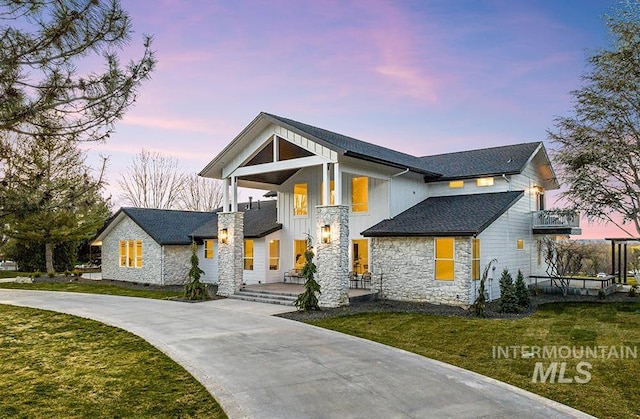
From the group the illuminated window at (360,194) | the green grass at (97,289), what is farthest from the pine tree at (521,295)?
the green grass at (97,289)

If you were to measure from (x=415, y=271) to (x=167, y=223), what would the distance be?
14.6 meters

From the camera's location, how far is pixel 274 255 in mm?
19984

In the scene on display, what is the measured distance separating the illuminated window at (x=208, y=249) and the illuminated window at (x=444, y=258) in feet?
40.8

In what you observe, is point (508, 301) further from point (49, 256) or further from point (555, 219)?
point (49, 256)

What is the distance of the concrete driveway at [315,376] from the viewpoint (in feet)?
17.8

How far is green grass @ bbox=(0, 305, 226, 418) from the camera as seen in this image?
544 cm

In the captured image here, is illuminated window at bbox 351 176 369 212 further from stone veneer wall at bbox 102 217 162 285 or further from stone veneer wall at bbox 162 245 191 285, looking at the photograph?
stone veneer wall at bbox 102 217 162 285

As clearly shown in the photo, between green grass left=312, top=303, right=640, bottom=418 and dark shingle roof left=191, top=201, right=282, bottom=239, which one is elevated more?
dark shingle roof left=191, top=201, right=282, bottom=239

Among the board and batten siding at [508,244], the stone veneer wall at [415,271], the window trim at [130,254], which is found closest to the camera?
the stone veneer wall at [415,271]

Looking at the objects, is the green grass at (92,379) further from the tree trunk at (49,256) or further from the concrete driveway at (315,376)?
the tree trunk at (49,256)

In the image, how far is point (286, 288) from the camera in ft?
56.0

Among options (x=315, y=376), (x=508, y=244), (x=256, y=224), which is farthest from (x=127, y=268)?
(x=315, y=376)

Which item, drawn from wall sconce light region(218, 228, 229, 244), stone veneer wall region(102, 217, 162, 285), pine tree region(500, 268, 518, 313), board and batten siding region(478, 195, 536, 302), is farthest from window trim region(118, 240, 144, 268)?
pine tree region(500, 268, 518, 313)

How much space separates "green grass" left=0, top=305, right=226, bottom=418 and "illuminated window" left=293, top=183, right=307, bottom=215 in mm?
10529
